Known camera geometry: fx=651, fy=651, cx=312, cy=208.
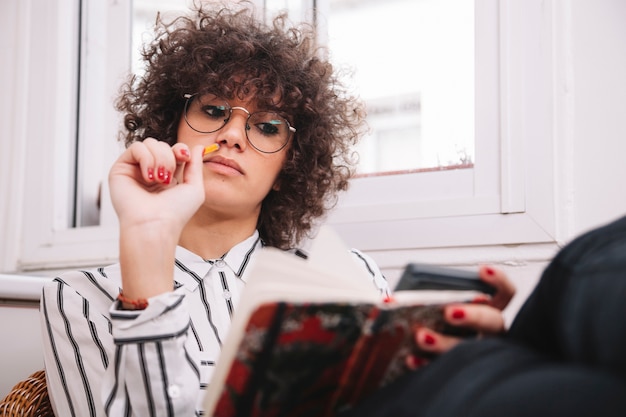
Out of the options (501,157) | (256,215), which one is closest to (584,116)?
Answer: (501,157)

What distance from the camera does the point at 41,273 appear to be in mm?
1722

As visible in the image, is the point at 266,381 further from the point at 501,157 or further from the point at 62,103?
the point at 62,103

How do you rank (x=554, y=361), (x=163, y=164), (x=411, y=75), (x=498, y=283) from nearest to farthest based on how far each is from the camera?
(x=554, y=361) → (x=498, y=283) → (x=163, y=164) → (x=411, y=75)

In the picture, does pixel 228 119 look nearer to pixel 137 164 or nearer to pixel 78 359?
pixel 137 164

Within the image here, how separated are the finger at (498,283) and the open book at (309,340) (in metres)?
0.08

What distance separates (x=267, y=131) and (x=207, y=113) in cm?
11

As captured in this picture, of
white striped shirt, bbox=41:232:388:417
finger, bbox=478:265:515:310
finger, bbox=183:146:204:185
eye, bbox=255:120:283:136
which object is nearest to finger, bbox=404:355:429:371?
finger, bbox=478:265:515:310

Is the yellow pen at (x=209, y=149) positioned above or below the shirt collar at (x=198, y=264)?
above

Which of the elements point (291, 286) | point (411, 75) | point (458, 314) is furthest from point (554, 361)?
point (411, 75)

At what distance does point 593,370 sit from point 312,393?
213 millimetres

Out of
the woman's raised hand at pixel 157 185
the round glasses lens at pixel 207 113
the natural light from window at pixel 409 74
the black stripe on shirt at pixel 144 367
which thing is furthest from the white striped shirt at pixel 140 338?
the natural light from window at pixel 409 74

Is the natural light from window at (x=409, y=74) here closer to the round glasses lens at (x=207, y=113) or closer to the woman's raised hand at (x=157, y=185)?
the round glasses lens at (x=207, y=113)

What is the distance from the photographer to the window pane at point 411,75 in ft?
4.52

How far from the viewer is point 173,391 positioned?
32.0 inches
